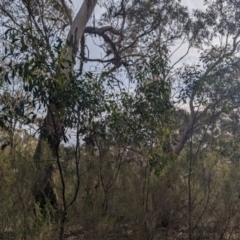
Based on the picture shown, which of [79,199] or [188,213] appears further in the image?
[188,213]

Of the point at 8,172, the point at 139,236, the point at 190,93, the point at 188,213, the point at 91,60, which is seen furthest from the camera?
the point at 91,60

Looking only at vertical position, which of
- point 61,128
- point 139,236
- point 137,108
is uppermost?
point 137,108

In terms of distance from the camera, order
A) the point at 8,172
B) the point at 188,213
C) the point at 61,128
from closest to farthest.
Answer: the point at 61,128 < the point at 8,172 < the point at 188,213

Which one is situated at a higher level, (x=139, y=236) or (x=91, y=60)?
(x=91, y=60)

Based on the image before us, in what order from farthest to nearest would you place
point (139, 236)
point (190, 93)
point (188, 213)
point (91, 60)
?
point (91, 60) < point (190, 93) < point (188, 213) < point (139, 236)

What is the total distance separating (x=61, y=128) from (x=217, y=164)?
9.48 feet

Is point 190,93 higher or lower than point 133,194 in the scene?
higher

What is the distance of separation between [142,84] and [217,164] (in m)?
1.79

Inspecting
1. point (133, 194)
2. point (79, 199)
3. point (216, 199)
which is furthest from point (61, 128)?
point (216, 199)

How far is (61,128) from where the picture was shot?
4.86 meters

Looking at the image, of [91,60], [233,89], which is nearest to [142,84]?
[233,89]

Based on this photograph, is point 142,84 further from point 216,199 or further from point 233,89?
point 216,199

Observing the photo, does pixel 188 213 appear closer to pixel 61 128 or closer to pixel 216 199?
pixel 216 199

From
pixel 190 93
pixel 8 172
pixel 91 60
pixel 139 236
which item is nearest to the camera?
Result: pixel 8 172
